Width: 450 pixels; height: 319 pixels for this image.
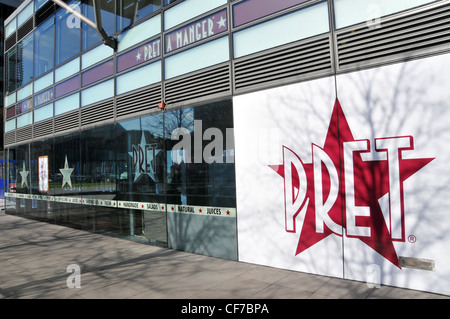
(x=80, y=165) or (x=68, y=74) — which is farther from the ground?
(x=68, y=74)

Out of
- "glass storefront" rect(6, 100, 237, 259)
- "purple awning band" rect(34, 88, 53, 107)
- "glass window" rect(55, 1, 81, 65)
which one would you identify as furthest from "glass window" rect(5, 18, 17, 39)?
"glass storefront" rect(6, 100, 237, 259)

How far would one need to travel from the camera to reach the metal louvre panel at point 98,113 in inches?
403

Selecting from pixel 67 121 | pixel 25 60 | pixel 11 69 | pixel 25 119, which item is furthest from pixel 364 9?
pixel 11 69

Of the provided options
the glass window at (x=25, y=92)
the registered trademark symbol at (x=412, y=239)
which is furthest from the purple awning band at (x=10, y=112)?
the registered trademark symbol at (x=412, y=239)

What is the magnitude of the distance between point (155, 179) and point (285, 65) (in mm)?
4547

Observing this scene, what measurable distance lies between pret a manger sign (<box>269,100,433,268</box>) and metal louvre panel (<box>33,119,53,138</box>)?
10873 mm

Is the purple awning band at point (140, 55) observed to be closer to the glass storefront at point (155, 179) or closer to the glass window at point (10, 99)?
the glass storefront at point (155, 179)

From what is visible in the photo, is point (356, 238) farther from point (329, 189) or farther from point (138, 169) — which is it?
point (138, 169)

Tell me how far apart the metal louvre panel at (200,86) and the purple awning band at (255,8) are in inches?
39.0

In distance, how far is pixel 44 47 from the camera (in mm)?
14016
